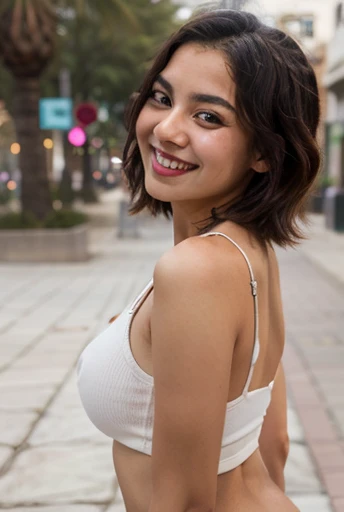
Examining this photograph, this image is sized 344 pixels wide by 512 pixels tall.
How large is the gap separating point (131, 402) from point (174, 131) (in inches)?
21.2

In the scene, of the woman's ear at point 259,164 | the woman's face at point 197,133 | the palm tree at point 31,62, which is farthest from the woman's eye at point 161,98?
the palm tree at point 31,62

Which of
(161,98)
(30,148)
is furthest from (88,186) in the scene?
(161,98)

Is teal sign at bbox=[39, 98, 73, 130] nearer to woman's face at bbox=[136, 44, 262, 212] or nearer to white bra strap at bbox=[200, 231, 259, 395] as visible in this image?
woman's face at bbox=[136, 44, 262, 212]

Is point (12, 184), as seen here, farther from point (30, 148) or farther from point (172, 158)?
point (172, 158)

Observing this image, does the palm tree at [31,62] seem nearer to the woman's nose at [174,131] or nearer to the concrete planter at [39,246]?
the concrete planter at [39,246]

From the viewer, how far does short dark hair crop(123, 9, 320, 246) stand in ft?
4.36

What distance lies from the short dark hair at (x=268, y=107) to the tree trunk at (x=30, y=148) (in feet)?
43.3

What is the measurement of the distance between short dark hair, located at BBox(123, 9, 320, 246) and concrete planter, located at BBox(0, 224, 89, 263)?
473 inches

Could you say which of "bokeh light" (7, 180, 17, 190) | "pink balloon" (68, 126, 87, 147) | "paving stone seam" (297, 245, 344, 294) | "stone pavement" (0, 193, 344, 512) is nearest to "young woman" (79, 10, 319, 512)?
"stone pavement" (0, 193, 344, 512)

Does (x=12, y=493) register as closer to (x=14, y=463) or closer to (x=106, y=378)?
(x=14, y=463)

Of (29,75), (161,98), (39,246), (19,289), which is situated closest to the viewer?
(161,98)

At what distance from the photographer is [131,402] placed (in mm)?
1414

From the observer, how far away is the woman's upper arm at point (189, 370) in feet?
3.91

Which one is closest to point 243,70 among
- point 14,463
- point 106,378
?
point 106,378
